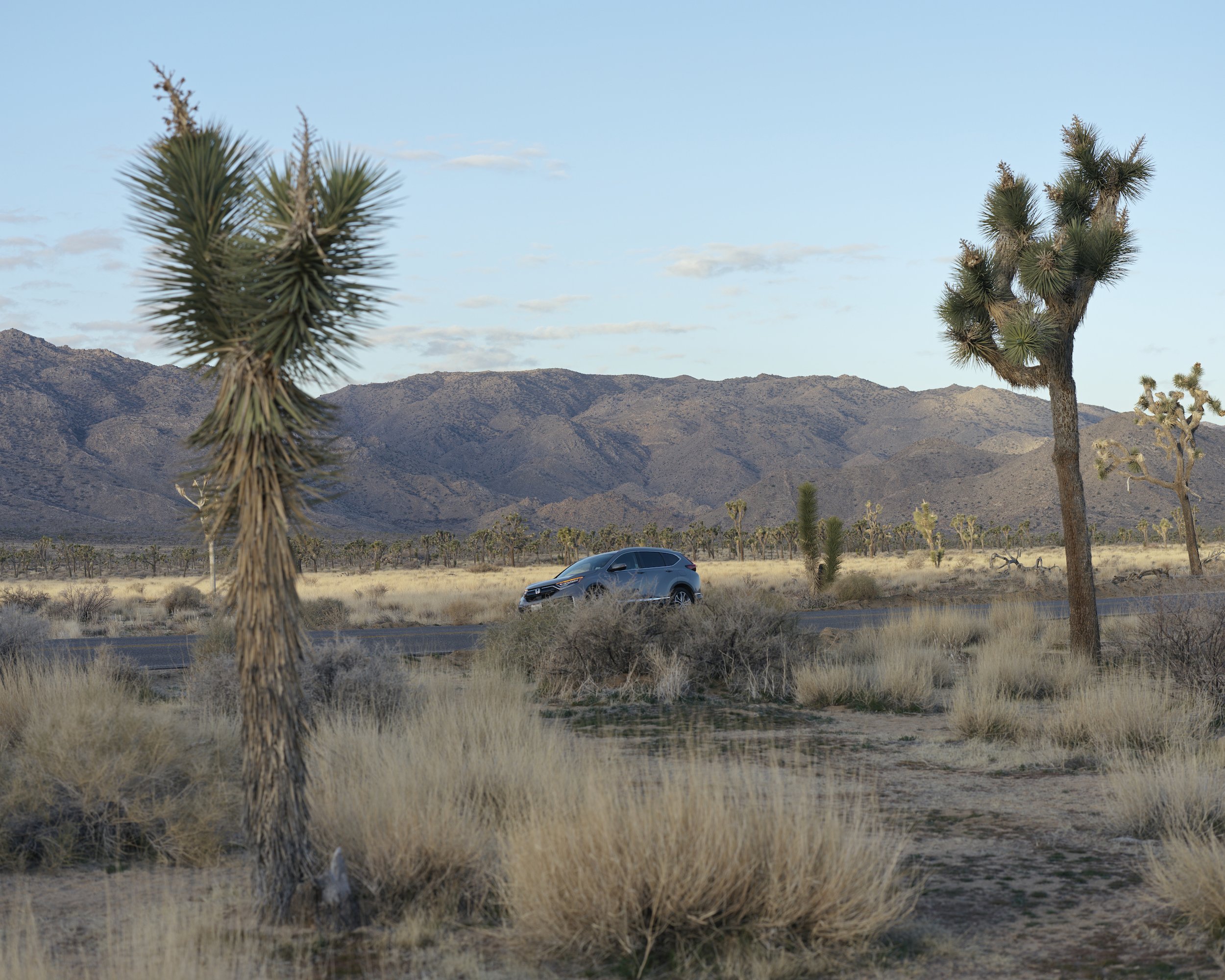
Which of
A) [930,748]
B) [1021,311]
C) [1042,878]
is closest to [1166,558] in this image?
[1021,311]

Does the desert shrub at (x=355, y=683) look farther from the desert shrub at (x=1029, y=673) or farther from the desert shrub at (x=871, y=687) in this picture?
the desert shrub at (x=1029, y=673)

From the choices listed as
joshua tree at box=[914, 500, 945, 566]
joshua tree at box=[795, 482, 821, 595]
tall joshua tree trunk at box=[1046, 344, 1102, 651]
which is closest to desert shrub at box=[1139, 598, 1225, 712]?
tall joshua tree trunk at box=[1046, 344, 1102, 651]

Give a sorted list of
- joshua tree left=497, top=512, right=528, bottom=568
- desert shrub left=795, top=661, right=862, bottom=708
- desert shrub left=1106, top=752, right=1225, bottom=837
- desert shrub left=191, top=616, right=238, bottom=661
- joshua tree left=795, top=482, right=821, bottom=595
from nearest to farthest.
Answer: desert shrub left=1106, top=752, right=1225, bottom=837 → desert shrub left=795, top=661, right=862, bottom=708 → desert shrub left=191, top=616, right=238, bottom=661 → joshua tree left=795, top=482, right=821, bottom=595 → joshua tree left=497, top=512, right=528, bottom=568

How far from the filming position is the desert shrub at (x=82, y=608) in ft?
104

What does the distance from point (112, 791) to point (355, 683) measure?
4449 millimetres

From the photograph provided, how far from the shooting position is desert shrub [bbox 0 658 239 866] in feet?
24.3

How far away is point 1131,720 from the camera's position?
35.8 ft

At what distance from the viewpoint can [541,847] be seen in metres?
5.64

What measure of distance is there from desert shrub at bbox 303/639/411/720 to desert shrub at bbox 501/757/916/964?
5903mm

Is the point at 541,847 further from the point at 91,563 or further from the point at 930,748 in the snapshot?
the point at 91,563

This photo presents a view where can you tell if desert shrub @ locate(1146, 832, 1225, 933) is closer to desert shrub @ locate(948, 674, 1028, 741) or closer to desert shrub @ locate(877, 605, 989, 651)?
desert shrub @ locate(948, 674, 1028, 741)

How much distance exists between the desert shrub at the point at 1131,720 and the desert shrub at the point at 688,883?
18.7 ft

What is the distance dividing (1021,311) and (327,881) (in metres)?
13.6

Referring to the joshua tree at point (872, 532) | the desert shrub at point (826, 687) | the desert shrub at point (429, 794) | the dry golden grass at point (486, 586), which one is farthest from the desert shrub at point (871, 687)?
the joshua tree at point (872, 532)
